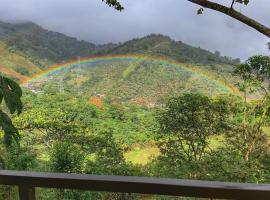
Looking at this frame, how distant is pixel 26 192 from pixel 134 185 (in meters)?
0.33

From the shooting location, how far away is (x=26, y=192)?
1.32 meters

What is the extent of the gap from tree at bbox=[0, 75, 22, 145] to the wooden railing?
0.12 metres

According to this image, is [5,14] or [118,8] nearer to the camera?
[118,8]

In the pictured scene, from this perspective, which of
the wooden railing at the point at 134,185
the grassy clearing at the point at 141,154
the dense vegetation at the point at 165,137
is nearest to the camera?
the wooden railing at the point at 134,185

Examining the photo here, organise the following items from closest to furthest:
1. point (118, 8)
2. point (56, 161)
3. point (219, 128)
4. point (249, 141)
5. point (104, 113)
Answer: point (118, 8) → point (56, 161) → point (249, 141) → point (219, 128) → point (104, 113)

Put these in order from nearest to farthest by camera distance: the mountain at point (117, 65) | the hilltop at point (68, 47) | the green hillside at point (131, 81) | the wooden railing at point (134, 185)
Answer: the wooden railing at point (134, 185)
the green hillside at point (131, 81)
the mountain at point (117, 65)
the hilltop at point (68, 47)

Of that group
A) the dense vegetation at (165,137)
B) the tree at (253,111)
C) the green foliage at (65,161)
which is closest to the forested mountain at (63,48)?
the dense vegetation at (165,137)

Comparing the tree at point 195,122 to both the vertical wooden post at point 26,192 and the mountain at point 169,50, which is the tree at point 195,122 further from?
the vertical wooden post at point 26,192

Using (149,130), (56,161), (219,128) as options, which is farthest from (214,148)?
(56,161)

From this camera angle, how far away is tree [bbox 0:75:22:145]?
134cm

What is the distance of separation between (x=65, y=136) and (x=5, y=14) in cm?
843

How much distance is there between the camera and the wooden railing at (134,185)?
1.09 metres

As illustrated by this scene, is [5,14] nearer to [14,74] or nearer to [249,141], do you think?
[14,74]

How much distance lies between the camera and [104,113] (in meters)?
10.2
